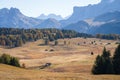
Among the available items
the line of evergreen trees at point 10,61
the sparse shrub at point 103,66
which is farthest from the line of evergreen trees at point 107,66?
the line of evergreen trees at point 10,61

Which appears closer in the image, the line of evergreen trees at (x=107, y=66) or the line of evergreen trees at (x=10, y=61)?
the line of evergreen trees at (x=107, y=66)

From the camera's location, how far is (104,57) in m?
85.2

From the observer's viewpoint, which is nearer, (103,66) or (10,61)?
(103,66)

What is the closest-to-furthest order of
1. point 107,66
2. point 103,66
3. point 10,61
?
point 107,66, point 103,66, point 10,61

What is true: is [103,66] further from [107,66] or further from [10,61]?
[10,61]

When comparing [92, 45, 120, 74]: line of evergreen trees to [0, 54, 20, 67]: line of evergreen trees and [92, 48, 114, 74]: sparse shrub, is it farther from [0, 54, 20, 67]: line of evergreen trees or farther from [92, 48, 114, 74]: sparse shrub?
[0, 54, 20, 67]: line of evergreen trees

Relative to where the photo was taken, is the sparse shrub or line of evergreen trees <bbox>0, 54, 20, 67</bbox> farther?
line of evergreen trees <bbox>0, 54, 20, 67</bbox>

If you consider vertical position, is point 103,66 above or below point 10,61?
below

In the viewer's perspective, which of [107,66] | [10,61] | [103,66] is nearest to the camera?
[107,66]

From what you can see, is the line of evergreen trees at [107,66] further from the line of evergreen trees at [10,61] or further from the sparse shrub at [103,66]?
the line of evergreen trees at [10,61]

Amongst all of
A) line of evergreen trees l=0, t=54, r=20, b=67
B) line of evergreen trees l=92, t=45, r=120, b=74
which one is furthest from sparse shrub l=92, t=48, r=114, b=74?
line of evergreen trees l=0, t=54, r=20, b=67

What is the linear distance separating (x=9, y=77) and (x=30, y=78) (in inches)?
153

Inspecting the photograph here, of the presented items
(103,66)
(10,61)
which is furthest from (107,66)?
(10,61)

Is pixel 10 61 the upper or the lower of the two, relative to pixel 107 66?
upper
